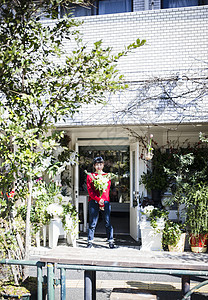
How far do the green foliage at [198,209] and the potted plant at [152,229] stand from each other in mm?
550

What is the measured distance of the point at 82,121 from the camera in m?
7.10

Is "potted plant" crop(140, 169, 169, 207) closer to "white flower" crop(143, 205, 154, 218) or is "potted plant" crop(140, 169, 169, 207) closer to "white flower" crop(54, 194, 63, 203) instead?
"white flower" crop(143, 205, 154, 218)

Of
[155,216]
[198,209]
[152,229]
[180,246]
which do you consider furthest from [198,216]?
[152,229]

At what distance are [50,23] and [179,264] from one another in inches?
245

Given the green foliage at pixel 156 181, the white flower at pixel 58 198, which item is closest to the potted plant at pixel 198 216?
the green foliage at pixel 156 181

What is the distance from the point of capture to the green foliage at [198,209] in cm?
625

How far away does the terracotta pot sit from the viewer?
21.6 feet

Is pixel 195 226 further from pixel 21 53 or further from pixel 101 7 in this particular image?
pixel 101 7

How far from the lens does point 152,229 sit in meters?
6.76

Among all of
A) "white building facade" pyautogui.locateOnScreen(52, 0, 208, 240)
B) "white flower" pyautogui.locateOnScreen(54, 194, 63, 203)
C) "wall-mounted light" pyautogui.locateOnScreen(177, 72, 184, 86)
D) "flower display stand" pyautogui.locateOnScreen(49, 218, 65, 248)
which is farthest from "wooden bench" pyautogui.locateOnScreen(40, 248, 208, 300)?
"wall-mounted light" pyautogui.locateOnScreen(177, 72, 184, 86)

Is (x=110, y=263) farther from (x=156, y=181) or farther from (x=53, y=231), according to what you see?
(x=156, y=181)

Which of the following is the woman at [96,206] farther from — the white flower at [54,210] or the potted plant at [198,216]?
the potted plant at [198,216]

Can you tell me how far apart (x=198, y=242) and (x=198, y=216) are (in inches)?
23.7

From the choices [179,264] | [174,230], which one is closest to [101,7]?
[174,230]
